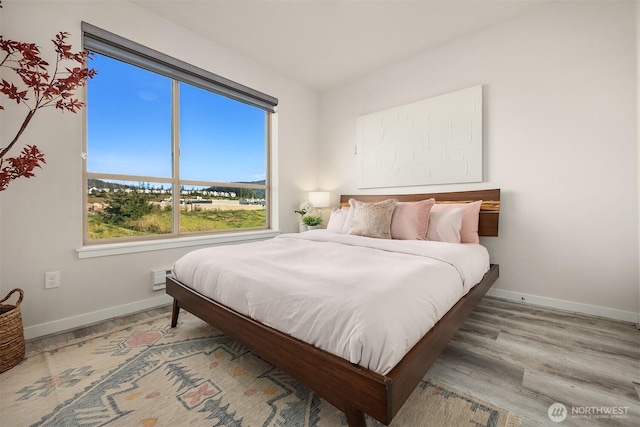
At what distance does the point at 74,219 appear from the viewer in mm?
2152

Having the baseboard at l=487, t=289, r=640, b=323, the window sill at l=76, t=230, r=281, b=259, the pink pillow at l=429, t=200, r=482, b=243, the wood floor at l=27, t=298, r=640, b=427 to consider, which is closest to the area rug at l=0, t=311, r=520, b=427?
the wood floor at l=27, t=298, r=640, b=427

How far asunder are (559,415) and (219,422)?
152 centimetres

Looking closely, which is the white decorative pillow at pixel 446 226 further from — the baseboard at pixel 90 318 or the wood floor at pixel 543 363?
the baseboard at pixel 90 318

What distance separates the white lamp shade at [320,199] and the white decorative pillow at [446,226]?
168 centimetres

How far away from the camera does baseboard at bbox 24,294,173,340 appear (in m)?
1.98

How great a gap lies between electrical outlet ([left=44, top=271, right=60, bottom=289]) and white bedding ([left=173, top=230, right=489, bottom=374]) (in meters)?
0.89

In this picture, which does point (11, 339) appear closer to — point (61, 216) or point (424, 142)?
point (61, 216)

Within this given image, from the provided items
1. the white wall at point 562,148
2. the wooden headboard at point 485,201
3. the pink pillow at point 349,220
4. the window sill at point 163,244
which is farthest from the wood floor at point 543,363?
the pink pillow at point 349,220

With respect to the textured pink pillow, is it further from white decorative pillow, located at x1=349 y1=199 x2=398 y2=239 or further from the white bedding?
the white bedding

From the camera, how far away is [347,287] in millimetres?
1236

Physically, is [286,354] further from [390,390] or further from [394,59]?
[394,59]

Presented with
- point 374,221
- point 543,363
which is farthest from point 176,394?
point 543,363

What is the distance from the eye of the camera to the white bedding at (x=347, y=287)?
1.03 metres

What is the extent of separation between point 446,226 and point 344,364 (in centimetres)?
189
